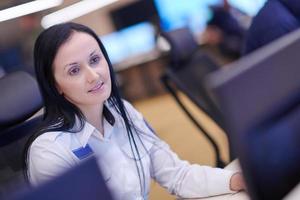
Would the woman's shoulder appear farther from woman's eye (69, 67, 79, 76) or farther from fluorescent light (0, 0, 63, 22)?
fluorescent light (0, 0, 63, 22)

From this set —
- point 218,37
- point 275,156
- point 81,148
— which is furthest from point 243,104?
point 218,37

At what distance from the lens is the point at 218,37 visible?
414 cm

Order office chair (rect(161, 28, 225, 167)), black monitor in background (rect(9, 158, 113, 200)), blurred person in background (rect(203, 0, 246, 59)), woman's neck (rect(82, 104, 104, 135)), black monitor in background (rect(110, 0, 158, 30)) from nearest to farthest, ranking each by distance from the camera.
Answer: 1. black monitor in background (rect(9, 158, 113, 200))
2. woman's neck (rect(82, 104, 104, 135))
3. office chair (rect(161, 28, 225, 167))
4. blurred person in background (rect(203, 0, 246, 59))
5. black monitor in background (rect(110, 0, 158, 30))

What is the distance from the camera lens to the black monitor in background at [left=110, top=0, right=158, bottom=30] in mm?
4262

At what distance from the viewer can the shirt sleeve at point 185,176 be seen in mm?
1164

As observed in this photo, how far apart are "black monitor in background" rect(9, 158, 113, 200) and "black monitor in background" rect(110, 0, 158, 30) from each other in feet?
12.6

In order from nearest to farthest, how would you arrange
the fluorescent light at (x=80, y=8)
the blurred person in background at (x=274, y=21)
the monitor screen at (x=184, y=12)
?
the blurred person in background at (x=274, y=21), the monitor screen at (x=184, y=12), the fluorescent light at (x=80, y=8)

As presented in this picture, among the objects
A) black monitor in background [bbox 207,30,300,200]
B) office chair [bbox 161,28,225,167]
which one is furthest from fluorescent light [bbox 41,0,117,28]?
black monitor in background [bbox 207,30,300,200]

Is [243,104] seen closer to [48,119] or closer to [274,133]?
[274,133]

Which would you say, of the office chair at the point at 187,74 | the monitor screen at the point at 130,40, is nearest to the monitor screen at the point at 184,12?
the monitor screen at the point at 130,40

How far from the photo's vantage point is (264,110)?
2.16ft

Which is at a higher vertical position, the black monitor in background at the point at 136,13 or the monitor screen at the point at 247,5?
the monitor screen at the point at 247,5

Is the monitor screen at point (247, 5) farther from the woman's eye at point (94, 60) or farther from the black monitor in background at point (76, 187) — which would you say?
the black monitor in background at point (76, 187)

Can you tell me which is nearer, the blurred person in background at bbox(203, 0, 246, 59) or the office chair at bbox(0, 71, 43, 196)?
the office chair at bbox(0, 71, 43, 196)
